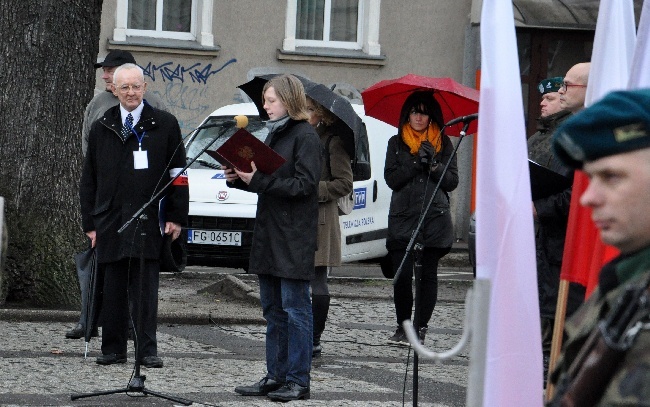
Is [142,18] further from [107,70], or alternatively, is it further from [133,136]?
[133,136]

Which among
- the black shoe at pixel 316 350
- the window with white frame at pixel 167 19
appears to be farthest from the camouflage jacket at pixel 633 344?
the window with white frame at pixel 167 19

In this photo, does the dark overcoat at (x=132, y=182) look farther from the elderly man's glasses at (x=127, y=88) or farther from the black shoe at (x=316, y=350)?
the black shoe at (x=316, y=350)

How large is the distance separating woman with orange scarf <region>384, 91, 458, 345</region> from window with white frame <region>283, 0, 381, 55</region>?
12.3 meters

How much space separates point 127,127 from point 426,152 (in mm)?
2298

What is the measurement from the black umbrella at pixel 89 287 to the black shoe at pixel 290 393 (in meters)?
1.77

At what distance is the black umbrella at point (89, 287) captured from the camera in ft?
29.4

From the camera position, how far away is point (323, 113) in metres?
9.03

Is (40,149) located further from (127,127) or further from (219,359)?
(219,359)

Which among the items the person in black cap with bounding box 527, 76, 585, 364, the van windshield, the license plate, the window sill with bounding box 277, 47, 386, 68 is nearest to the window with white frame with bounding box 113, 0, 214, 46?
the window sill with bounding box 277, 47, 386, 68

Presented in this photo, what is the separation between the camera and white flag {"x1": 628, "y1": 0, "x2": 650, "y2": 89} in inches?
183

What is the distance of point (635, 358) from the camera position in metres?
2.24

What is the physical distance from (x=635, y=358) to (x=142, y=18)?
2026cm

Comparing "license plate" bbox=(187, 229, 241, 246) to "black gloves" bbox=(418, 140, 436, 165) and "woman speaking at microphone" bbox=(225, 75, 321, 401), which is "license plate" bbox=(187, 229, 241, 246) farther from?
"woman speaking at microphone" bbox=(225, 75, 321, 401)

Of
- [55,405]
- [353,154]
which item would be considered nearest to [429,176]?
[353,154]
